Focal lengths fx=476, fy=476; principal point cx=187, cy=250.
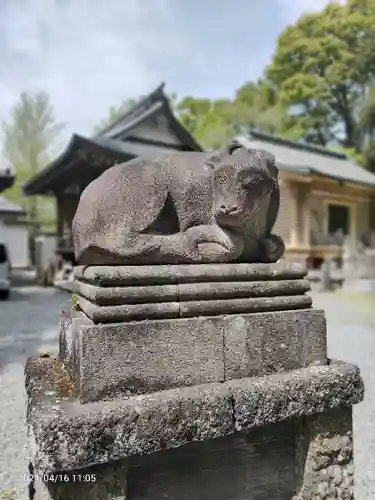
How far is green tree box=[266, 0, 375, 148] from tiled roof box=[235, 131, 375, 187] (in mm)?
2765

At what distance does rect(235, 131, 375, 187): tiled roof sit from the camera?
16656 millimetres

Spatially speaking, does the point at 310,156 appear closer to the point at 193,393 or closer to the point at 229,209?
the point at 229,209

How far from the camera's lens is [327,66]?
69.8ft

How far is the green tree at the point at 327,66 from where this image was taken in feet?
67.4

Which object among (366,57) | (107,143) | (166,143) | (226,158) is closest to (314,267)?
(166,143)

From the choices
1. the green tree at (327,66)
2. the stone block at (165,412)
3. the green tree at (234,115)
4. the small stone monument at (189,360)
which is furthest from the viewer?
the green tree at (234,115)

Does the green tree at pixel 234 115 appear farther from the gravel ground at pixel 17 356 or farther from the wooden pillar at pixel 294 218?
the gravel ground at pixel 17 356

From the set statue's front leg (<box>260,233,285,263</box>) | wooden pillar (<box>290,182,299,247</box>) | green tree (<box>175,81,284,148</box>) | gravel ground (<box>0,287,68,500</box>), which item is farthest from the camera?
green tree (<box>175,81,284,148</box>)

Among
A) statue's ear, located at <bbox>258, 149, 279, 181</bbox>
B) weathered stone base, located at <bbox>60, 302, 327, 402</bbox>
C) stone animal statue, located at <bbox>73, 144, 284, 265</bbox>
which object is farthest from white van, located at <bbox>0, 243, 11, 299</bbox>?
statue's ear, located at <bbox>258, 149, 279, 181</bbox>

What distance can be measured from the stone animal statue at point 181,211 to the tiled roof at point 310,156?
14.1 metres

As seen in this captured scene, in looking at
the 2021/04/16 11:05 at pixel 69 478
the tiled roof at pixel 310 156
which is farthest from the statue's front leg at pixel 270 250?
the tiled roof at pixel 310 156

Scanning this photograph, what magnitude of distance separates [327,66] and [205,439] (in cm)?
2245

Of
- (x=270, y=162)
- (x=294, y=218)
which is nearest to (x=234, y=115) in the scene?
(x=294, y=218)

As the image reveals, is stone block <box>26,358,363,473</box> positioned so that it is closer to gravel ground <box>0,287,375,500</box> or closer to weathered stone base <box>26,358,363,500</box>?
weathered stone base <box>26,358,363,500</box>
